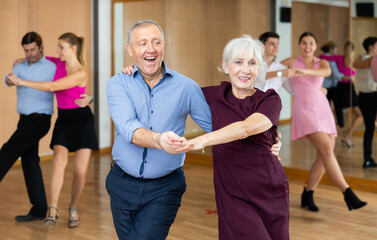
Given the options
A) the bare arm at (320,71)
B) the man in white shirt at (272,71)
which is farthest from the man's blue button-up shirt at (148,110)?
the bare arm at (320,71)

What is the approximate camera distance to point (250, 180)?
249 centimetres

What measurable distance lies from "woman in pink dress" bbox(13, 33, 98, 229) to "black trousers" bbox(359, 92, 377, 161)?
300cm

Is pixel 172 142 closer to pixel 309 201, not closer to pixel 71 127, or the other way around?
pixel 71 127

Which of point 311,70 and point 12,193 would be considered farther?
point 12,193

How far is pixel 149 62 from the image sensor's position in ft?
8.54

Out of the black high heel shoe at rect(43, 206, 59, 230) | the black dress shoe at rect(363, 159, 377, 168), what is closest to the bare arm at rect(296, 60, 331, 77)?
the black dress shoe at rect(363, 159, 377, 168)

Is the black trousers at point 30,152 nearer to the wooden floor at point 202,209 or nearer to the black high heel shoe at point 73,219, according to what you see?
the wooden floor at point 202,209

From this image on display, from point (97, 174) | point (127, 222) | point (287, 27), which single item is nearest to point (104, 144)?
point (97, 174)

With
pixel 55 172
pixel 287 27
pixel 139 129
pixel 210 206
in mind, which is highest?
pixel 287 27

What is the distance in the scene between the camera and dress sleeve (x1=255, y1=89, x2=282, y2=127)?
8.07ft

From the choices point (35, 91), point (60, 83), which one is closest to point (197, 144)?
point (60, 83)

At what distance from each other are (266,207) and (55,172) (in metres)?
2.66

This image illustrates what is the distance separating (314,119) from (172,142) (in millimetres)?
3135

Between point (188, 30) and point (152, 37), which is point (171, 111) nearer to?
point (152, 37)
